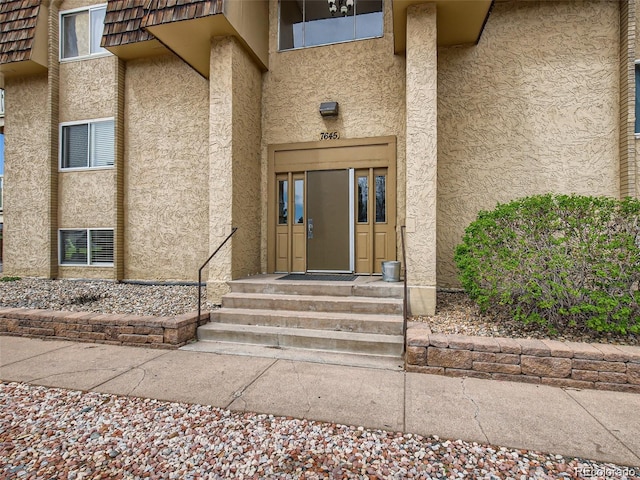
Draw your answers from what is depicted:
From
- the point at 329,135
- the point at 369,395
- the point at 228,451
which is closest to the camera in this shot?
the point at 228,451

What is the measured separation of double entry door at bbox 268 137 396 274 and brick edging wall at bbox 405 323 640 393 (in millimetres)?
2895

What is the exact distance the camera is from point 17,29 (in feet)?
25.5

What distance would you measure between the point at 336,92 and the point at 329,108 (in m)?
0.46

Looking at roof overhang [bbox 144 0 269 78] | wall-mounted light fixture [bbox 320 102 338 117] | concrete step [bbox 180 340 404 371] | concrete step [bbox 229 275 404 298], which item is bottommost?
concrete step [bbox 180 340 404 371]

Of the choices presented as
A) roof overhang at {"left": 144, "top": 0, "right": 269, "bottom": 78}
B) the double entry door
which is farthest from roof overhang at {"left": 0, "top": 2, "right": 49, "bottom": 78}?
the double entry door

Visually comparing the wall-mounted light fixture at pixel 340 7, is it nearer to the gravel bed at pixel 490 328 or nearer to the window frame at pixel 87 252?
the gravel bed at pixel 490 328

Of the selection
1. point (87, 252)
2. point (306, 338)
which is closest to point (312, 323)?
point (306, 338)

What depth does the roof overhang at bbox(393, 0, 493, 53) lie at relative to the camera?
4969 millimetres

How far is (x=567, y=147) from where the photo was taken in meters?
5.73

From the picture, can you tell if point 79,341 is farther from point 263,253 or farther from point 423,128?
point 423,128

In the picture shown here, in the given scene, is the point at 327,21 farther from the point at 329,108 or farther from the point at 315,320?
the point at 315,320

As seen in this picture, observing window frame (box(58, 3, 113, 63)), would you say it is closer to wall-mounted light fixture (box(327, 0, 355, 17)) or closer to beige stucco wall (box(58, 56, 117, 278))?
beige stucco wall (box(58, 56, 117, 278))

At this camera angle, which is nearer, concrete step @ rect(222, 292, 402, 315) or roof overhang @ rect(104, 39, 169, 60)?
concrete step @ rect(222, 292, 402, 315)

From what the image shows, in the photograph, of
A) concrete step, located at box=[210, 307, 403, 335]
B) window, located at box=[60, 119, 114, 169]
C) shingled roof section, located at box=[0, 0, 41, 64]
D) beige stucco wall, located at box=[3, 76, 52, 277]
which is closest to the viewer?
concrete step, located at box=[210, 307, 403, 335]
